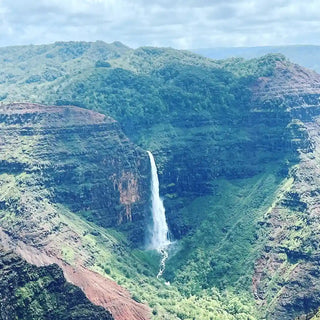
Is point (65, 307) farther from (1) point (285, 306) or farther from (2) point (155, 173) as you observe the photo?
(2) point (155, 173)

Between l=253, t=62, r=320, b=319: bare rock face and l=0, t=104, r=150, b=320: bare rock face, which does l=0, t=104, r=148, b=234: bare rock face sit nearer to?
l=0, t=104, r=150, b=320: bare rock face

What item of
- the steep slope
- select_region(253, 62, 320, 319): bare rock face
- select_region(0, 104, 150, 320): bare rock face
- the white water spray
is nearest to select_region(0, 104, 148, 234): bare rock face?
select_region(0, 104, 150, 320): bare rock face

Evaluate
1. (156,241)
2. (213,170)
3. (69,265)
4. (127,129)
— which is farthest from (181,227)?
(69,265)

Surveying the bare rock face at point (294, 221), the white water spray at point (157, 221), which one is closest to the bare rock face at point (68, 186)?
the white water spray at point (157, 221)

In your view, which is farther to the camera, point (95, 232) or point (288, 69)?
point (288, 69)

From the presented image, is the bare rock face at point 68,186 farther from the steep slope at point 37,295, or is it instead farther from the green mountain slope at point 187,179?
the steep slope at point 37,295
